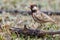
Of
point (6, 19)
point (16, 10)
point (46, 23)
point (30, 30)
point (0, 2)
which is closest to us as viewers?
point (30, 30)

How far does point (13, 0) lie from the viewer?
11406 mm

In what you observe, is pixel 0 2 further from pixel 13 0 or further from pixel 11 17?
pixel 11 17

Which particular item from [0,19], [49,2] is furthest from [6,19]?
[49,2]

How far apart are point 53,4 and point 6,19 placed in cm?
263

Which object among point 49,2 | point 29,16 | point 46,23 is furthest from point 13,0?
point 46,23

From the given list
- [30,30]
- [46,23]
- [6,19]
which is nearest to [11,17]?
[6,19]

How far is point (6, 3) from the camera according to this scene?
11.0 meters

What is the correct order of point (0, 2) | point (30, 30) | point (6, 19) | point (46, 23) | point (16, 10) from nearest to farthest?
point (30, 30) < point (46, 23) < point (6, 19) < point (16, 10) < point (0, 2)

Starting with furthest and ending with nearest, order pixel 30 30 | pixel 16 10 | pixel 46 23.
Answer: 1. pixel 16 10
2. pixel 46 23
3. pixel 30 30

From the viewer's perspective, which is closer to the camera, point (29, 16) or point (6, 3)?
point (29, 16)

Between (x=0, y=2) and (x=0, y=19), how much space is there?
2159 millimetres

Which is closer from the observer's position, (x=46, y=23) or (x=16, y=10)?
(x=46, y=23)

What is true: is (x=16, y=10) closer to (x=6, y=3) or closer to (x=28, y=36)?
(x=6, y=3)

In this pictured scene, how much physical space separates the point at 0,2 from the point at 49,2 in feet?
5.53
